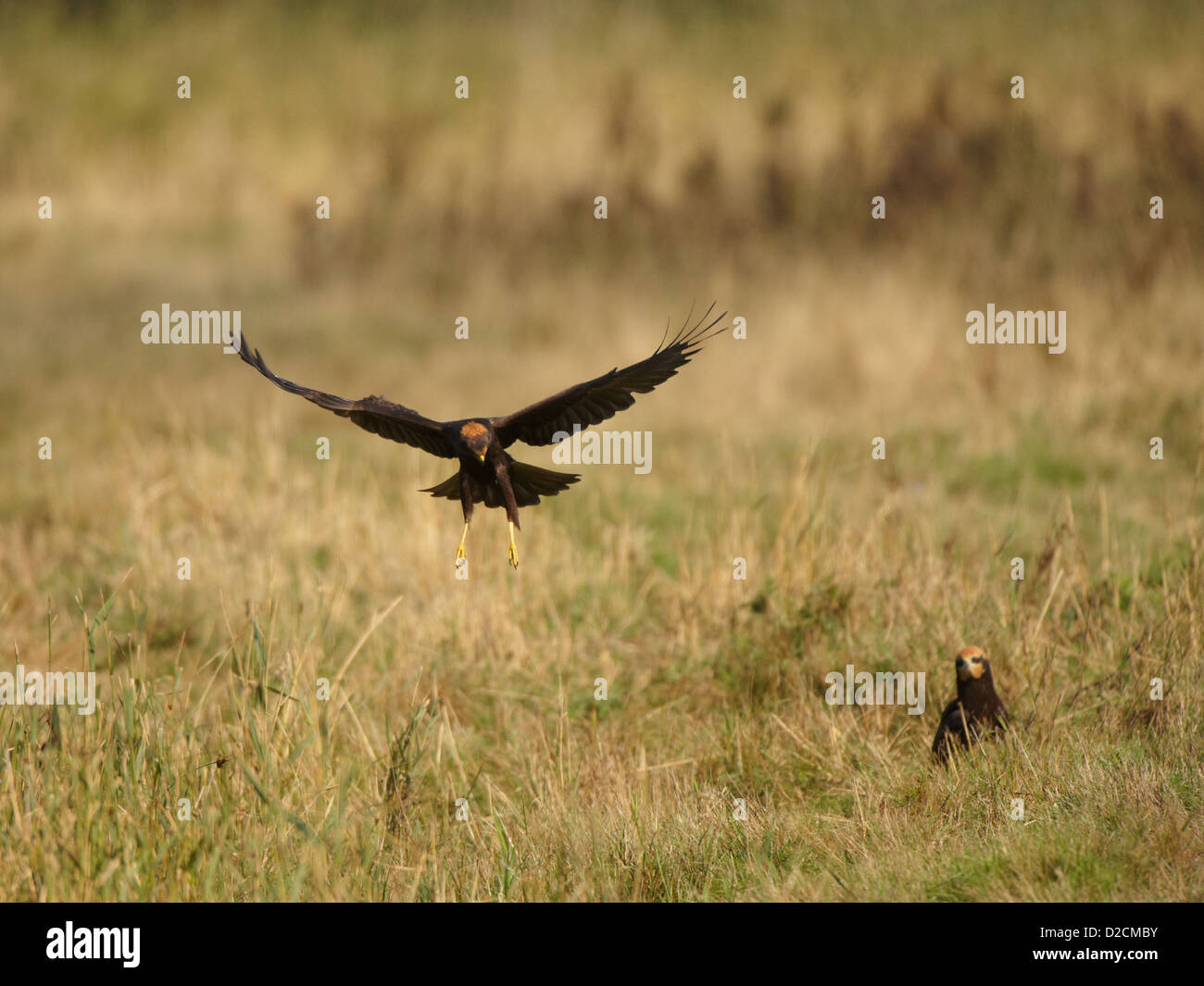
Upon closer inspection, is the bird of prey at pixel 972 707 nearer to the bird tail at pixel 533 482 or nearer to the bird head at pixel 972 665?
the bird head at pixel 972 665

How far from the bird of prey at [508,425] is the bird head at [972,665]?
80.1 inches

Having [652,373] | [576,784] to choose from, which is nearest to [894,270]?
[576,784]

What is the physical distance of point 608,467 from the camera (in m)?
9.34

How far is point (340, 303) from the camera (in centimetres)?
1427

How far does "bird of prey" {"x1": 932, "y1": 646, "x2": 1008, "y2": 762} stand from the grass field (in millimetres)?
133

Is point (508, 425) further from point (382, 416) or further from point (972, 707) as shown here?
point (972, 707)

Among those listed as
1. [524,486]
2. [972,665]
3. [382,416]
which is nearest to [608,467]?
[972,665]

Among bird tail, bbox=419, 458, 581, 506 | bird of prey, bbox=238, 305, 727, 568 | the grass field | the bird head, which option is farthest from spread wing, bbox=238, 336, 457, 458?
the bird head

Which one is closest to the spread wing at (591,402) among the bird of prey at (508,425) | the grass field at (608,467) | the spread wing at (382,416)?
the bird of prey at (508,425)

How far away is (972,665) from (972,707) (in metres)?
0.16

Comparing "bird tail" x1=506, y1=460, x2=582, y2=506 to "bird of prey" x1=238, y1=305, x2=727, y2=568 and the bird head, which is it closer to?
"bird of prey" x1=238, y1=305, x2=727, y2=568

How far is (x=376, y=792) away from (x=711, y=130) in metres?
13.5

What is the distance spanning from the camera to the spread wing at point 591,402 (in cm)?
301

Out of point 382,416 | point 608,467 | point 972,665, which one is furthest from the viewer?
point 608,467
